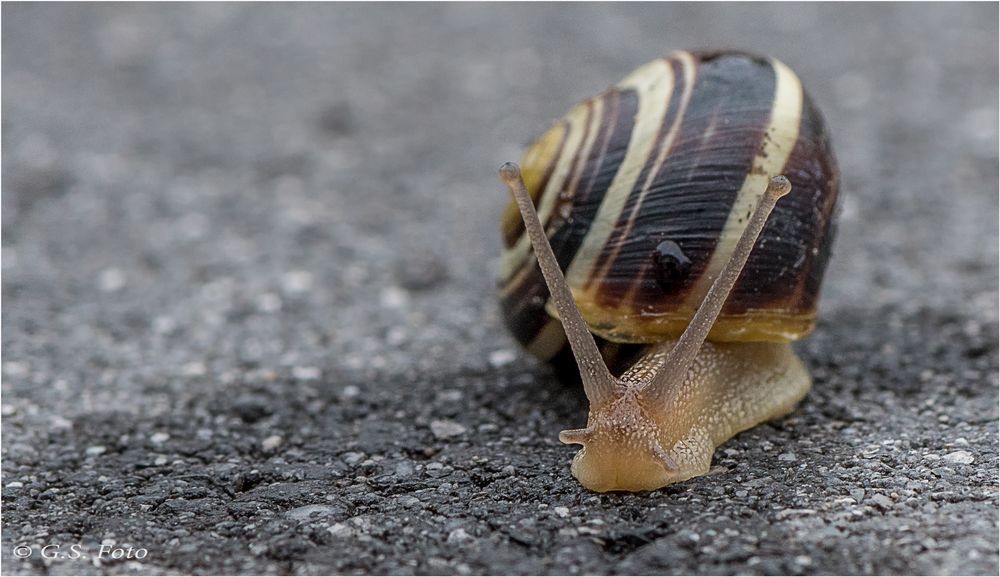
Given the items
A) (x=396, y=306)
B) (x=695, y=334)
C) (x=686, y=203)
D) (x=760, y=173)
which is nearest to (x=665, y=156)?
(x=686, y=203)

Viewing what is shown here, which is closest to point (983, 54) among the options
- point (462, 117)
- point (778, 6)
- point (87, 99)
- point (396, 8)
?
point (778, 6)

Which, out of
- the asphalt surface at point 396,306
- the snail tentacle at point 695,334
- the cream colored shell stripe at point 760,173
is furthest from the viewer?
the cream colored shell stripe at point 760,173

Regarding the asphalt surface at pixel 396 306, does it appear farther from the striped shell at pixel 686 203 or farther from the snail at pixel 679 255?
the striped shell at pixel 686 203

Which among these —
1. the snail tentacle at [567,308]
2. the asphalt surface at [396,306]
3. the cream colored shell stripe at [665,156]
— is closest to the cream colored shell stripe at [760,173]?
the cream colored shell stripe at [665,156]

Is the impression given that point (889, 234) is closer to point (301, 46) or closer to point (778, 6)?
point (778, 6)

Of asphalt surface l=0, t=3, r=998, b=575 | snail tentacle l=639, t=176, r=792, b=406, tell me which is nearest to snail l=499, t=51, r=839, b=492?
snail tentacle l=639, t=176, r=792, b=406

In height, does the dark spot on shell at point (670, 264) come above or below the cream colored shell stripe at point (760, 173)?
below
